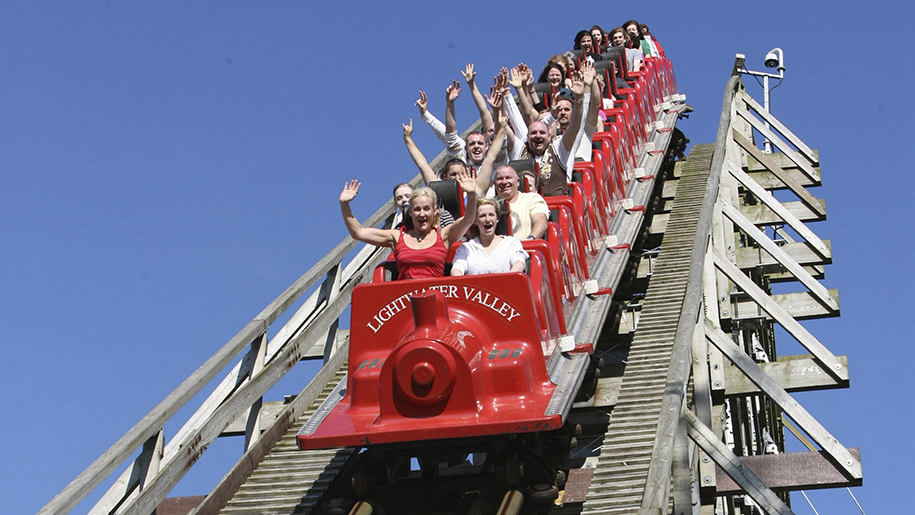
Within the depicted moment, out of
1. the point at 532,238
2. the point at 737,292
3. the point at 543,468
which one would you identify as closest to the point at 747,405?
the point at 737,292

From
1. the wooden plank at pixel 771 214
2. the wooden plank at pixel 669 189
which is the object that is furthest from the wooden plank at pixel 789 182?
the wooden plank at pixel 669 189

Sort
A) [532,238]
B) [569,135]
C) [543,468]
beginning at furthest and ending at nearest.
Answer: [569,135] < [532,238] < [543,468]

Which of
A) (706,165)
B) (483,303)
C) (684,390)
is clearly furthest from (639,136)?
(684,390)

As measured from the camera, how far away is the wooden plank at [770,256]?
9.36 m

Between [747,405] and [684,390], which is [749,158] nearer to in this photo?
[747,405]

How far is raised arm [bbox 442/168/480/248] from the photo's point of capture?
6523 millimetres

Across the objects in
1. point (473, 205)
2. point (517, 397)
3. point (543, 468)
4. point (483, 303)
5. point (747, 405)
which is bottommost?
point (747, 405)

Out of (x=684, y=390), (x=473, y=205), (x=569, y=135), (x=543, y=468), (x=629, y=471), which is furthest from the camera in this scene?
(x=569, y=135)

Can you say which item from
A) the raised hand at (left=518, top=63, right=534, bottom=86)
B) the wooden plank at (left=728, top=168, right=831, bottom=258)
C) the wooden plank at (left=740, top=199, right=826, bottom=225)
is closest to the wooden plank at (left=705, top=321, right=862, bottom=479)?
the wooden plank at (left=728, top=168, right=831, bottom=258)

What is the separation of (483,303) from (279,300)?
5.79 feet

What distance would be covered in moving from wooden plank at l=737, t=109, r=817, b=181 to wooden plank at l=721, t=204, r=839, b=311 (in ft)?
13.5

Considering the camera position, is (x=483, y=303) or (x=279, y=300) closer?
(x=483, y=303)

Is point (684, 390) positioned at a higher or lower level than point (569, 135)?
lower

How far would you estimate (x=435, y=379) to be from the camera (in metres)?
5.52
